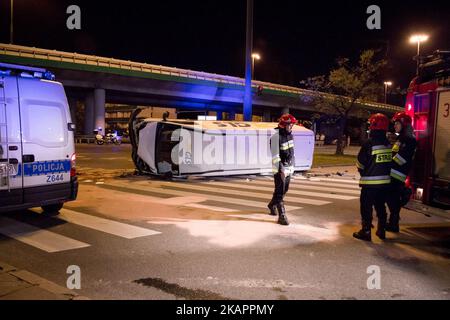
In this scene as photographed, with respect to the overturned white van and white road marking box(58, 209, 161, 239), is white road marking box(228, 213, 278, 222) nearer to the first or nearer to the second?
white road marking box(58, 209, 161, 239)

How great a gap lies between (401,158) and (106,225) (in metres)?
4.95

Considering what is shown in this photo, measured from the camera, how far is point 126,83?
156ft

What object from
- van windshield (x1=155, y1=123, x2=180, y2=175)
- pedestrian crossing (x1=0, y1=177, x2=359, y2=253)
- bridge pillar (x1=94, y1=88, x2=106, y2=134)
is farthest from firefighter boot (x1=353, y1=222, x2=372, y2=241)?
bridge pillar (x1=94, y1=88, x2=106, y2=134)

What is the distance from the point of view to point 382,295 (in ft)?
14.9

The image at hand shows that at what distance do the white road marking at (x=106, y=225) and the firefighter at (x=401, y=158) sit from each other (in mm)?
3894

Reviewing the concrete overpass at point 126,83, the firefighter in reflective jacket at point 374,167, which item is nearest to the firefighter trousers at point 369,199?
the firefighter in reflective jacket at point 374,167

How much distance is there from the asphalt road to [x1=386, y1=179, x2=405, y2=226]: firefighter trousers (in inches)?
11.9

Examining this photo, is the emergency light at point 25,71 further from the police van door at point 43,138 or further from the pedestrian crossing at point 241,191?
the pedestrian crossing at point 241,191

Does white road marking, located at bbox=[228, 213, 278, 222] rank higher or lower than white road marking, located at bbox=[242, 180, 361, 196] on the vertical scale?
higher

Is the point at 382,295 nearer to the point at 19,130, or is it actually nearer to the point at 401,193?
the point at 401,193

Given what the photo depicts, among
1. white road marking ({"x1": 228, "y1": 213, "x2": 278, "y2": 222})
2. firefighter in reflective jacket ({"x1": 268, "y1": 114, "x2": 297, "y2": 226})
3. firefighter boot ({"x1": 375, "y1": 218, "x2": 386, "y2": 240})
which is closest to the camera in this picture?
firefighter boot ({"x1": 375, "y1": 218, "x2": 386, "y2": 240})

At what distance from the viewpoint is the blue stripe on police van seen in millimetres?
7195

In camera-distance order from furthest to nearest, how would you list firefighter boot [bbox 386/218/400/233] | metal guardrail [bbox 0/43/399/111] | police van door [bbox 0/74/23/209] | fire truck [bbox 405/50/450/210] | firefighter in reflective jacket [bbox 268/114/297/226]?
metal guardrail [bbox 0/43/399/111] < firefighter in reflective jacket [bbox 268/114/297/226] < firefighter boot [bbox 386/218/400/233] < police van door [bbox 0/74/23/209] < fire truck [bbox 405/50/450/210]

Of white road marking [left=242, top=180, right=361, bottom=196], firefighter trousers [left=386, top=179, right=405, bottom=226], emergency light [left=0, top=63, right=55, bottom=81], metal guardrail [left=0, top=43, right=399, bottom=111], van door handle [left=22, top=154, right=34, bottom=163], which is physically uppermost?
metal guardrail [left=0, top=43, right=399, bottom=111]
